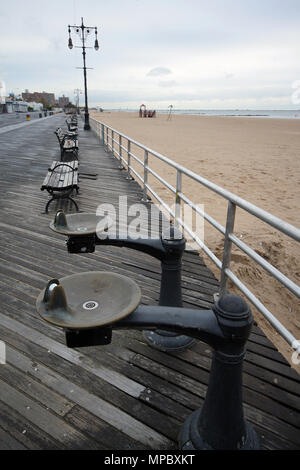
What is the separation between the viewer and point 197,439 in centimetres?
172

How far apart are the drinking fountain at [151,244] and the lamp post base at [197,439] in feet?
2.31

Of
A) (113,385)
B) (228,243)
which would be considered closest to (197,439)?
(113,385)

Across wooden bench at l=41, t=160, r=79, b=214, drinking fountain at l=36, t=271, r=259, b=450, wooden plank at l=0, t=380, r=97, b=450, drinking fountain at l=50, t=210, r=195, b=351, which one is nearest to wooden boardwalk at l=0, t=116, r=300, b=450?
wooden plank at l=0, t=380, r=97, b=450

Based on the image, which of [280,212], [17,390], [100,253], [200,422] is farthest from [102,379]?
[280,212]

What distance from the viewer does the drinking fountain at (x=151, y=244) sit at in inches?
91.3

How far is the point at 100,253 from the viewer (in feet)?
13.4

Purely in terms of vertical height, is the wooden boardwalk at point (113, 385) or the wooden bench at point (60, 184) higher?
the wooden bench at point (60, 184)

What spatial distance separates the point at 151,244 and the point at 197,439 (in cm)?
123

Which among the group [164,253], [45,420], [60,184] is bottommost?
[45,420]

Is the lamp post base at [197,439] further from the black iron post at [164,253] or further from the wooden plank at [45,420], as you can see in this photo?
the black iron post at [164,253]

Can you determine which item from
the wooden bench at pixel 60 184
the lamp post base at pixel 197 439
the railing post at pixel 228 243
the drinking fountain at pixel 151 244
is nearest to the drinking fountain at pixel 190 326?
the lamp post base at pixel 197 439

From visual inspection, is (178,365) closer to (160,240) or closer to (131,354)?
(131,354)

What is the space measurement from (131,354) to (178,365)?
37 cm

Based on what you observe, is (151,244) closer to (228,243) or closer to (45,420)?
(228,243)
